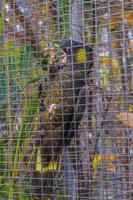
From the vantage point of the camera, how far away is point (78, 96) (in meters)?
1.82

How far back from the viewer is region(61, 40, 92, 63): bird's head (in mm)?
1783

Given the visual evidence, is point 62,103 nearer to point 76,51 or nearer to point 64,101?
point 64,101

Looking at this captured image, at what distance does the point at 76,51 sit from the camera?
1790 millimetres

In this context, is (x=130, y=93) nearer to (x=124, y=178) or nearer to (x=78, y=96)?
(x=78, y=96)

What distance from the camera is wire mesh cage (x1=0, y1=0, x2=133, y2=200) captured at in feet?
5.97

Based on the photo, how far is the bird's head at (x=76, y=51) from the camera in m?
1.78

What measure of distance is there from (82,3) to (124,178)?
0.71 m

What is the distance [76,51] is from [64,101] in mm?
202

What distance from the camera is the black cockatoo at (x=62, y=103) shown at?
1800 mm

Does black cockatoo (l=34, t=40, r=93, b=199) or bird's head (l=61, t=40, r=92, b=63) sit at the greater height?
bird's head (l=61, t=40, r=92, b=63)

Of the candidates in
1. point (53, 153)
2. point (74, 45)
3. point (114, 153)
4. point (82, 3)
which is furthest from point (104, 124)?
point (82, 3)

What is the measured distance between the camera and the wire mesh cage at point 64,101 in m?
1.82

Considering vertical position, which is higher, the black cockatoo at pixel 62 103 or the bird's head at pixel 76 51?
the bird's head at pixel 76 51

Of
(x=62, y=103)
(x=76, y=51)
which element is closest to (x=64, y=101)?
(x=62, y=103)
